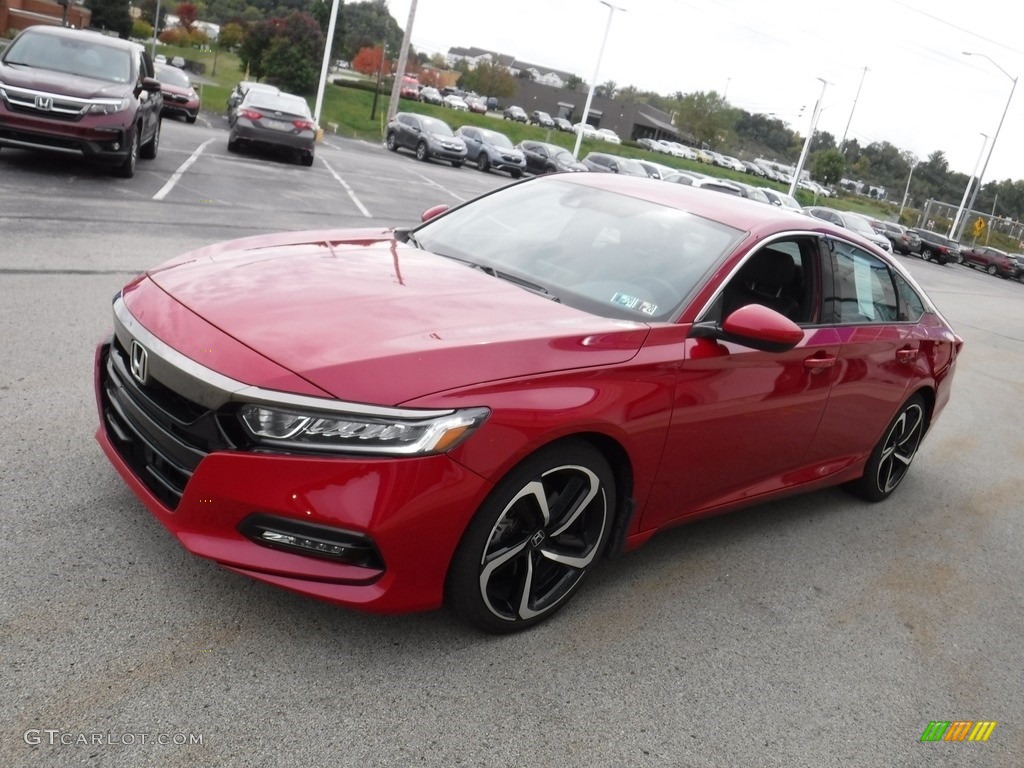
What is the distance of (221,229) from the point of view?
35.3 feet

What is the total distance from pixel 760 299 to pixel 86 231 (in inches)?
287

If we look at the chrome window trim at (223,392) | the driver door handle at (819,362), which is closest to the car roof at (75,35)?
the chrome window trim at (223,392)

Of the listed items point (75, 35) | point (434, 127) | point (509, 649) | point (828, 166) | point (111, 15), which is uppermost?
point (828, 166)

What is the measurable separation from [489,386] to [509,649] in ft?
3.25

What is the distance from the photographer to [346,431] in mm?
2738

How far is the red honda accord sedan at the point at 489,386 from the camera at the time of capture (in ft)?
9.07

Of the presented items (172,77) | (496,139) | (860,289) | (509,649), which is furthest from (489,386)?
(496,139)

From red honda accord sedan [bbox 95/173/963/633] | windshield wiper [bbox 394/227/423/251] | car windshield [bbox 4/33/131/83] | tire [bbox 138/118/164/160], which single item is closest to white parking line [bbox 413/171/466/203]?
tire [bbox 138/118/164/160]

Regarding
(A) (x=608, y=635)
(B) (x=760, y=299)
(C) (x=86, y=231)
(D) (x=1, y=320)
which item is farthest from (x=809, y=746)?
(C) (x=86, y=231)

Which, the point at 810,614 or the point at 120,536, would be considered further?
the point at 810,614

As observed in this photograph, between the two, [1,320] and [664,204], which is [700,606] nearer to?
[664,204]

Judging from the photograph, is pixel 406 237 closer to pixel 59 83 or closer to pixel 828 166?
pixel 59 83

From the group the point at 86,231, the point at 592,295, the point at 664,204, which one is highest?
the point at 664,204

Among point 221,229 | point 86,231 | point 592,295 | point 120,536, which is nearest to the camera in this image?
point 120,536
